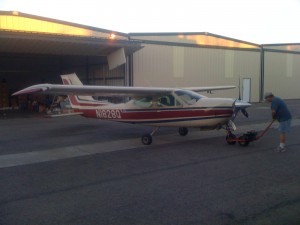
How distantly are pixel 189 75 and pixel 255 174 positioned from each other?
66.7ft

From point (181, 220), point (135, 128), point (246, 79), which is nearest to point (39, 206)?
point (181, 220)

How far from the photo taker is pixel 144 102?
11.7 metres

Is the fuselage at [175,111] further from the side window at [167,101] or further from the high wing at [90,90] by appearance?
the high wing at [90,90]

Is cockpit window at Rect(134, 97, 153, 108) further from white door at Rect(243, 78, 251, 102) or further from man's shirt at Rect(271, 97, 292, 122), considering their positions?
white door at Rect(243, 78, 251, 102)

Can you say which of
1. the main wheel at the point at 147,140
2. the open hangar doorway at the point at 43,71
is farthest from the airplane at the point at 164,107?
the open hangar doorway at the point at 43,71

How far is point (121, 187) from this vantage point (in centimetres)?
612

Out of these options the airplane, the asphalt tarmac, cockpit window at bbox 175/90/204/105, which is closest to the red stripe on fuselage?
the airplane

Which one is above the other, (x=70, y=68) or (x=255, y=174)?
(x=70, y=68)

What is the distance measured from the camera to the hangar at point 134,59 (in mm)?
20125

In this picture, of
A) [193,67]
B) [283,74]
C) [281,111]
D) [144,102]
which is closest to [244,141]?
[281,111]

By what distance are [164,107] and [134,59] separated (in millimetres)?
12945

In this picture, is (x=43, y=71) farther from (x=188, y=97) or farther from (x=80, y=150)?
(x=188, y=97)

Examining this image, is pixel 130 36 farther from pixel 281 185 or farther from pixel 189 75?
pixel 281 185

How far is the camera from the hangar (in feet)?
66.0
